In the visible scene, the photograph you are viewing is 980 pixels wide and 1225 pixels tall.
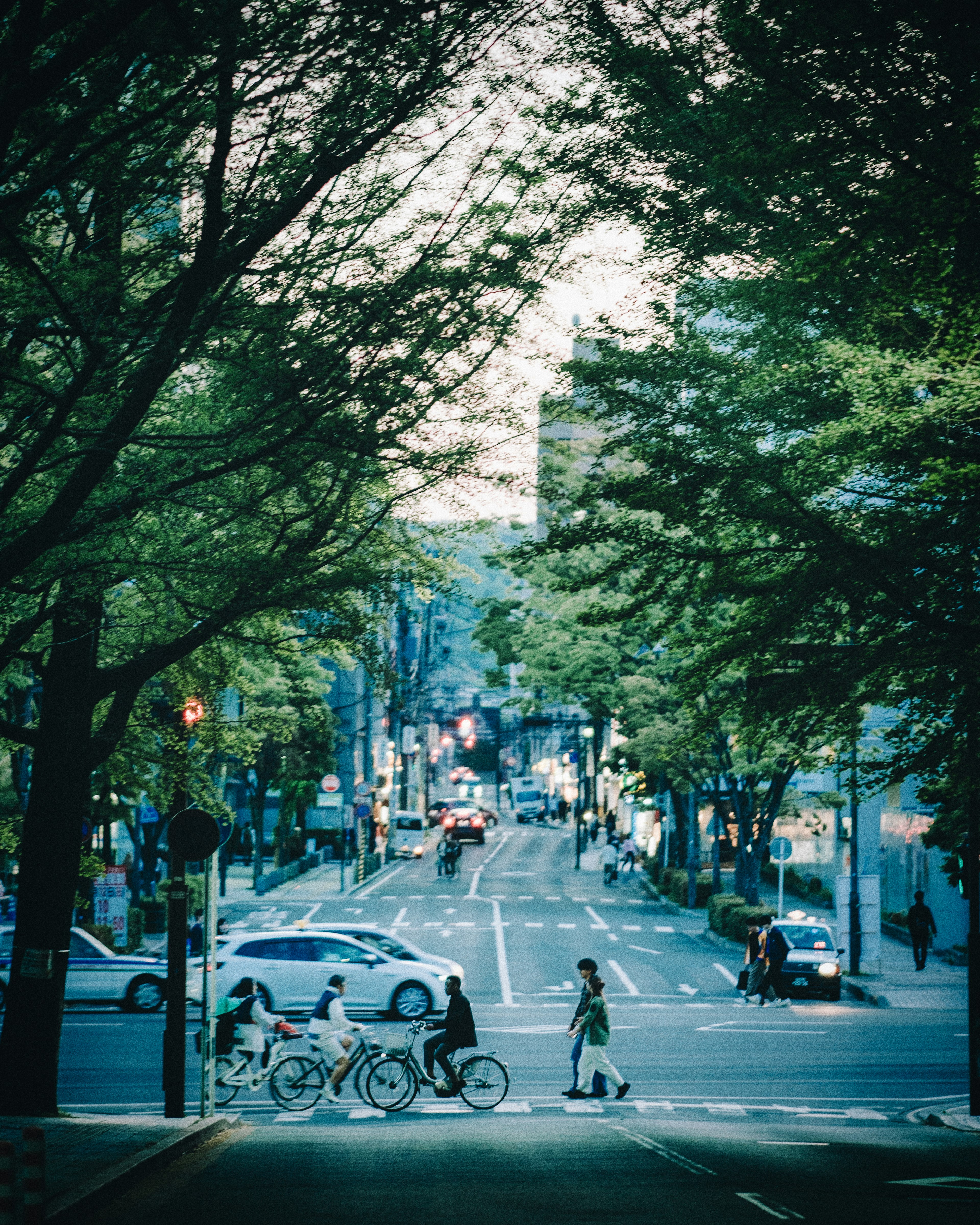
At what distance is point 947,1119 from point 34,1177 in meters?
12.7

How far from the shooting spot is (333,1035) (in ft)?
58.3

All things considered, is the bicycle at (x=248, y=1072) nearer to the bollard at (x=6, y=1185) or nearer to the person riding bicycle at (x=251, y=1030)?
the person riding bicycle at (x=251, y=1030)

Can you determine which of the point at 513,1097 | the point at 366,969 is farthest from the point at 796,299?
the point at 366,969

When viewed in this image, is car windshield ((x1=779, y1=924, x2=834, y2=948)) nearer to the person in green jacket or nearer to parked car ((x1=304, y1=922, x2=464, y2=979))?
parked car ((x1=304, y1=922, x2=464, y2=979))

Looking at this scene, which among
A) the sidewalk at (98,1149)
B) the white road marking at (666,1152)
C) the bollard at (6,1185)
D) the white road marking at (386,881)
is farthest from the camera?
the white road marking at (386,881)

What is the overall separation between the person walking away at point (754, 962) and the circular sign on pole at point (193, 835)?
1507 centimetres

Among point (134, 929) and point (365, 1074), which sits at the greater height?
point (134, 929)

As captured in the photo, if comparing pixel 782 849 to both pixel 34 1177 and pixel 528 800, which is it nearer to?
pixel 34 1177

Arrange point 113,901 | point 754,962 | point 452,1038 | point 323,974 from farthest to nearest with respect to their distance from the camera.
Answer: point 113,901 < point 754,962 < point 323,974 < point 452,1038

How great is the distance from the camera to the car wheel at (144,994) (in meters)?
25.5

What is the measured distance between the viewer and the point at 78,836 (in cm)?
1444

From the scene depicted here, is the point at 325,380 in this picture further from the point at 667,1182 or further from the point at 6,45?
the point at 667,1182

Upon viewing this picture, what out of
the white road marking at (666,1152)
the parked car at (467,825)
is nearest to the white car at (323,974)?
the white road marking at (666,1152)

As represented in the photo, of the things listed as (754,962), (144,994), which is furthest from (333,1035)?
(754,962)
